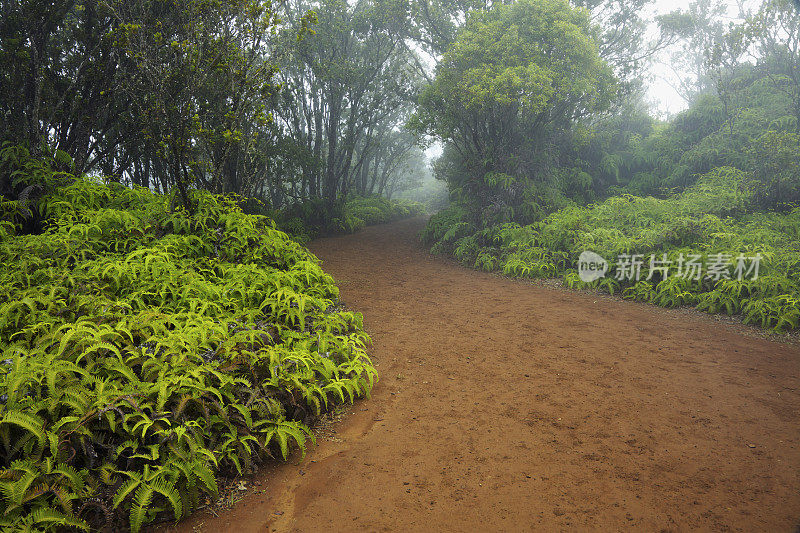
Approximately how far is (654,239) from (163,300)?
850cm

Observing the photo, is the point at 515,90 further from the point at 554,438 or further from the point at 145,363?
the point at 145,363

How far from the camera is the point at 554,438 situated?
3.36m

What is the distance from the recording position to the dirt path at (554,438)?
2582 mm

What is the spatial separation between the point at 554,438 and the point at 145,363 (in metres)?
3.23

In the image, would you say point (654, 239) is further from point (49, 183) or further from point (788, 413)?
point (49, 183)

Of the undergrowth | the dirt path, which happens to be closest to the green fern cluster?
the dirt path

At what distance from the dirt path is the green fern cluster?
0.36 m

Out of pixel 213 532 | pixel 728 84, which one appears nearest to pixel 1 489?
pixel 213 532

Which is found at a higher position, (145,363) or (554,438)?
(145,363)

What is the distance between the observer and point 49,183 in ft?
19.4

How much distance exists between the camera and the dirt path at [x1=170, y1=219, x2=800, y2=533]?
2582mm

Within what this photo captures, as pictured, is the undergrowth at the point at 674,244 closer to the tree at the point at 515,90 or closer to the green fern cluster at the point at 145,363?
the tree at the point at 515,90

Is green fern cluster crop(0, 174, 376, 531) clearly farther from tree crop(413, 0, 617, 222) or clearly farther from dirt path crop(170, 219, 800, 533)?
tree crop(413, 0, 617, 222)

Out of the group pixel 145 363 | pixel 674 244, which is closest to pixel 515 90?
pixel 674 244
